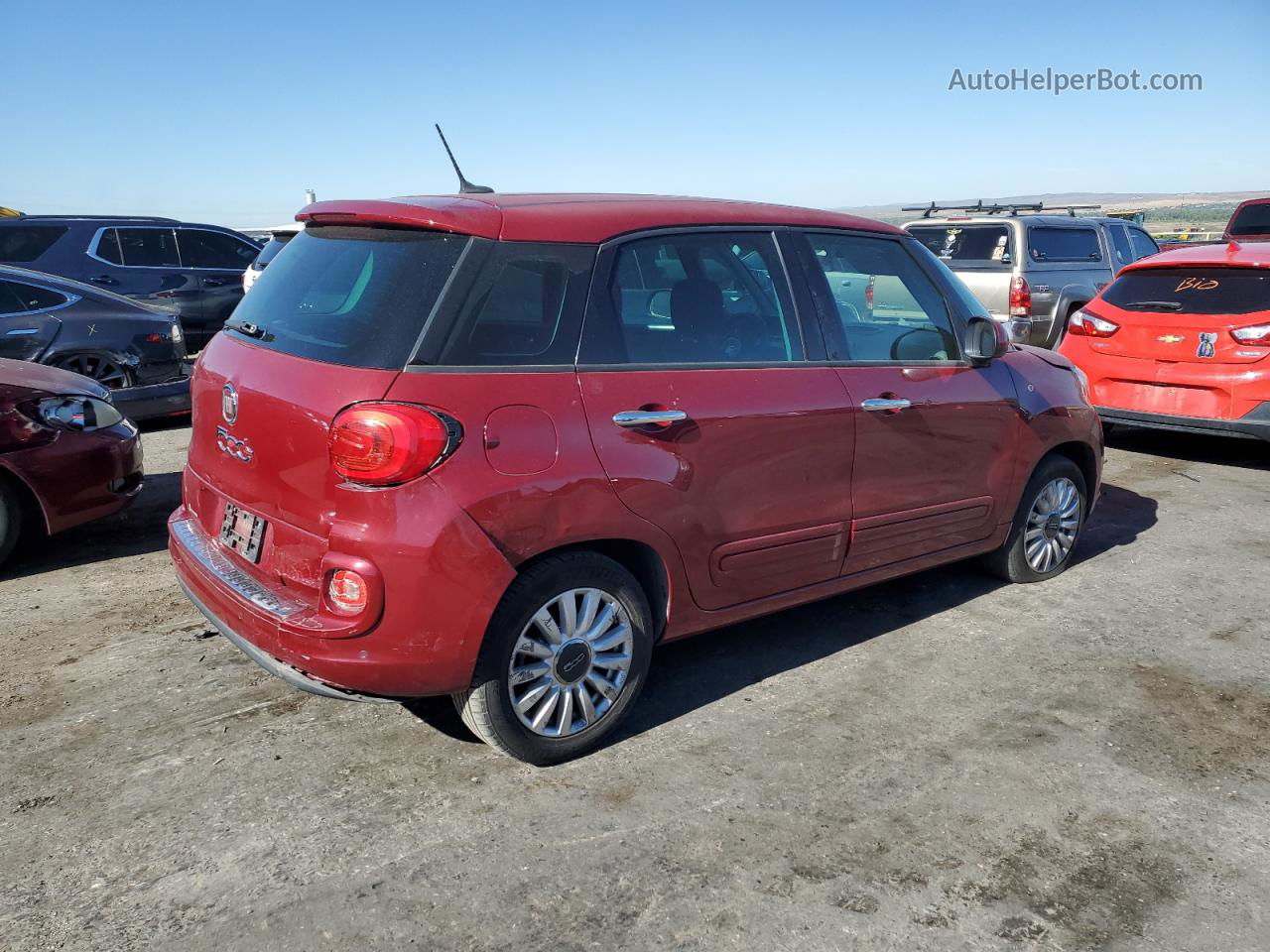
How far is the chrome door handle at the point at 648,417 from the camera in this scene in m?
3.27

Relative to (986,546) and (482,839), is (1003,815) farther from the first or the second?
(986,546)

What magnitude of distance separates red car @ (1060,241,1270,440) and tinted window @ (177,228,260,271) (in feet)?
31.8

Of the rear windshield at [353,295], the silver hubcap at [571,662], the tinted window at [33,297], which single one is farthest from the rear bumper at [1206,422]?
the tinted window at [33,297]

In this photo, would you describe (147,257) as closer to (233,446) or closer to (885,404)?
(233,446)

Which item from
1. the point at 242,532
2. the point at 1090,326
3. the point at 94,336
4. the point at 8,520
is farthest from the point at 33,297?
the point at 1090,326

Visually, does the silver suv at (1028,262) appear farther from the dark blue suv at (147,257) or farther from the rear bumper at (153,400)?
the dark blue suv at (147,257)

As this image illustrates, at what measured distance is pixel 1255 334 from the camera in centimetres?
717

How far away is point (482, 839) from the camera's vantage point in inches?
116

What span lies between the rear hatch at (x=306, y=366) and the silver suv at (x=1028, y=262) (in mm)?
8761

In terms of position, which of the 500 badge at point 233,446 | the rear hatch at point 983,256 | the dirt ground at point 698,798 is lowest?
the dirt ground at point 698,798

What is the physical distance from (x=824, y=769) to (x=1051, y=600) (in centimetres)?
216

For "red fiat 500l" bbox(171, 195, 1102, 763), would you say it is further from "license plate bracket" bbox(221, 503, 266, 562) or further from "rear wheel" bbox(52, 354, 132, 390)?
"rear wheel" bbox(52, 354, 132, 390)

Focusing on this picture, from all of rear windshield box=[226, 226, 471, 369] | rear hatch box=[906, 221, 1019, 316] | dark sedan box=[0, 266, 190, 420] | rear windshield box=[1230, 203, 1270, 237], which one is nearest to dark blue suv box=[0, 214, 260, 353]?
dark sedan box=[0, 266, 190, 420]

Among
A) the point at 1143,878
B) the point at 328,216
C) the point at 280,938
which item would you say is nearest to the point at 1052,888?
the point at 1143,878
